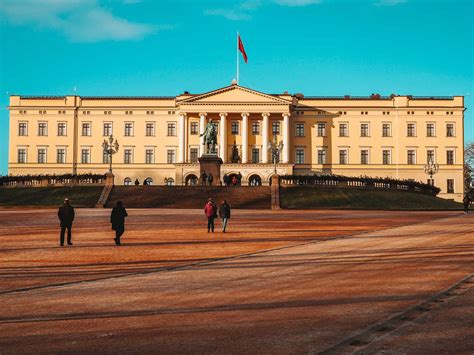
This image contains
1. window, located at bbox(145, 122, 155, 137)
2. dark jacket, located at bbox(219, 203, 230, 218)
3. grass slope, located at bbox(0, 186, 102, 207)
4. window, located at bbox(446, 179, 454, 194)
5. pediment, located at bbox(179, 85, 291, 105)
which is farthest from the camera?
window, located at bbox(145, 122, 155, 137)

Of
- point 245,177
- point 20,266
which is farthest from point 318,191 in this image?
point 20,266

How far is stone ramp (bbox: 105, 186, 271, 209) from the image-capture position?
2291 inches

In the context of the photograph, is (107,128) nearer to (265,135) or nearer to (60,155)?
(60,155)

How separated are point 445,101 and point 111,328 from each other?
103 meters

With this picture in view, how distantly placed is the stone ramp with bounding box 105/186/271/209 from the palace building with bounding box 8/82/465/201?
37955 millimetres

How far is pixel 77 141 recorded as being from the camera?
106 metres

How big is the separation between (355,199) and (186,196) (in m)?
17.3

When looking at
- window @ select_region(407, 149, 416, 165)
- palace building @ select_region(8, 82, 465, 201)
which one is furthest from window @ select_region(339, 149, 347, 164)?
window @ select_region(407, 149, 416, 165)

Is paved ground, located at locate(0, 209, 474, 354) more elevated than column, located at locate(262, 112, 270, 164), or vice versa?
column, located at locate(262, 112, 270, 164)

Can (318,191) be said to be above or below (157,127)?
below

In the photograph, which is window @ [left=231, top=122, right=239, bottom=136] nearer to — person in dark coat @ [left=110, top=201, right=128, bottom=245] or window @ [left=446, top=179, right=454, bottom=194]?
window @ [left=446, top=179, right=454, bottom=194]

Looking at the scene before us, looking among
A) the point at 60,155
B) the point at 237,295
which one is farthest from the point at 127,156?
the point at 237,295

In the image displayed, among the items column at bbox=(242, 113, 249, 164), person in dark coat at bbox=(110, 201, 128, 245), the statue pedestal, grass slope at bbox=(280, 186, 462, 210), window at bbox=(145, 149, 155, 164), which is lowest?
person in dark coat at bbox=(110, 201, 128, 245)

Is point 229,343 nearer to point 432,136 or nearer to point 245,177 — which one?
point 245,177
